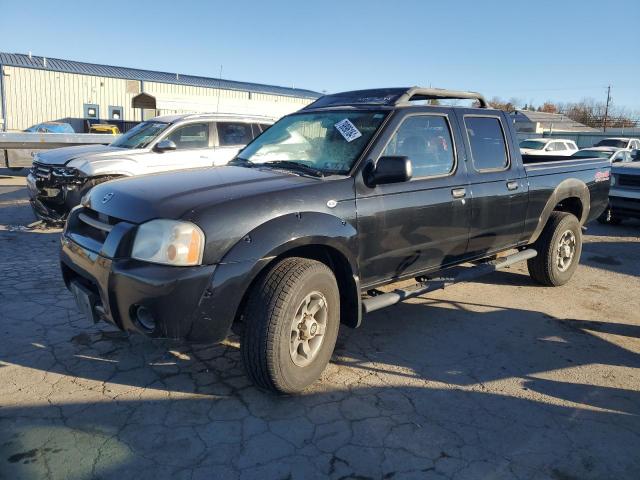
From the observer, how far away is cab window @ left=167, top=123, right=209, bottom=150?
28.4 feet

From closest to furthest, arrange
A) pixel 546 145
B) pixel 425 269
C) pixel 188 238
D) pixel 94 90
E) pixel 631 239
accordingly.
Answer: pixel 188 238 < pixel 425 269 < pixel 631 239 < pixel 546 145 < pixel 94 90

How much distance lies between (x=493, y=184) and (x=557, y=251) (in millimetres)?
1648

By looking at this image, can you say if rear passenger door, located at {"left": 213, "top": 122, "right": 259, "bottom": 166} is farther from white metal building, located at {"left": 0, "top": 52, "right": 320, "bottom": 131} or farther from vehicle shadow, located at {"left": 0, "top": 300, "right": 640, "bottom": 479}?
white metal building, located at {"left": 0, "top": 52, "right": 320, "bottom": 131}

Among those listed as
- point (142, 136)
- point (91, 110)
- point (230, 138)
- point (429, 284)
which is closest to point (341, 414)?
point (429, 284)

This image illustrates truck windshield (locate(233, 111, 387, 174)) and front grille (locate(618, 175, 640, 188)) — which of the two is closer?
truck windshield (locate(233, 111, 387, 174))

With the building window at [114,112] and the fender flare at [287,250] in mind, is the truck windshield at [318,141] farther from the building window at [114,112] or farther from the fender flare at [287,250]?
the building window at [114,112]

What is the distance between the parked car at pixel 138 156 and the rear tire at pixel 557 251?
5145 millimetres

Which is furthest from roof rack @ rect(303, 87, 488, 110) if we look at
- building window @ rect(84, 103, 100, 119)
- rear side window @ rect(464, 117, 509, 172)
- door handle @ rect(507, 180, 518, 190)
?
building window @ rect(84, 103, 100, 119)

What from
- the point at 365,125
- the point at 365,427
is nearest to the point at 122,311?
the point at 365,427

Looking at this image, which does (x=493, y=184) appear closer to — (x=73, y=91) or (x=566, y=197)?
(x=566, y=197)

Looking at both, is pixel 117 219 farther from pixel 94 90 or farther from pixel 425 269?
pixel 94 90

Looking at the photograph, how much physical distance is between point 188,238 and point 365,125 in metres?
1.78

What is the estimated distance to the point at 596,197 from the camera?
6.16 m

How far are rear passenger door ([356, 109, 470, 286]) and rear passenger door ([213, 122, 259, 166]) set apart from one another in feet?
17.6
